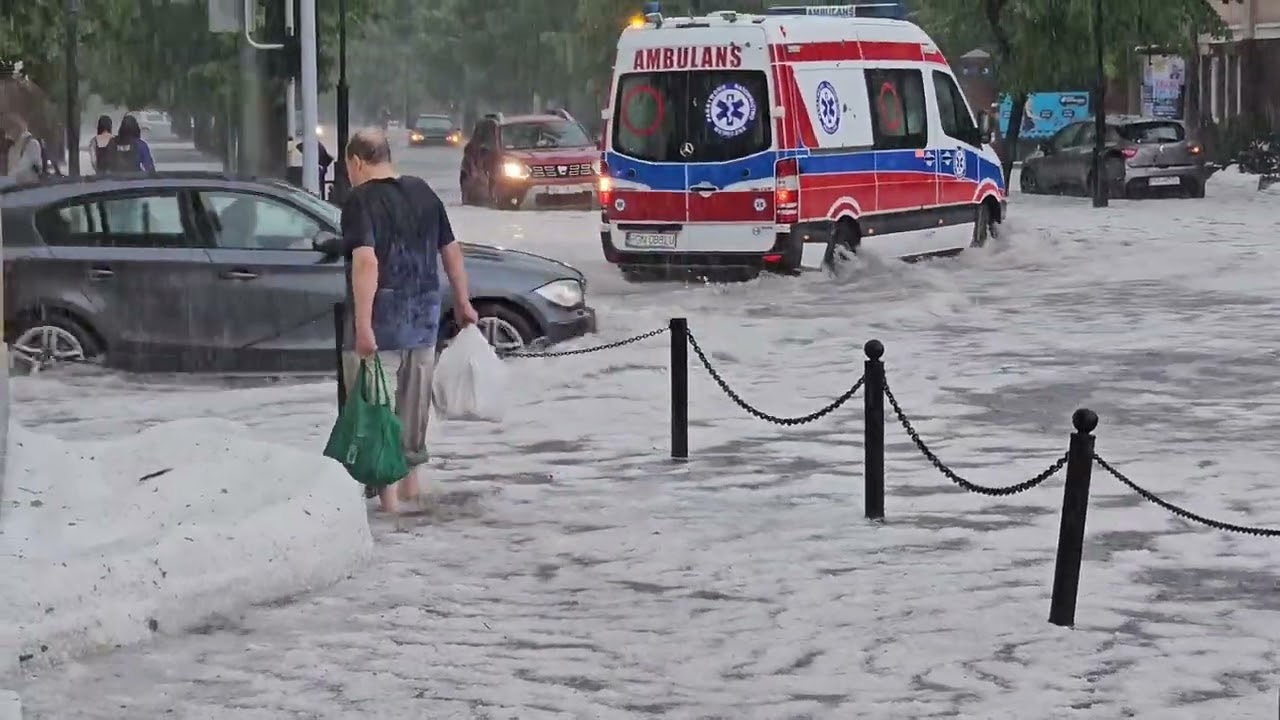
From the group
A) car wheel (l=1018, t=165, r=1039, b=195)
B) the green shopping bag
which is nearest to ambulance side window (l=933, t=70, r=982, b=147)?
the green shopping bag

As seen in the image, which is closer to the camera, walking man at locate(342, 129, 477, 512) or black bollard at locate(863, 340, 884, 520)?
black bollard at locate(863, 340, 884, 520)

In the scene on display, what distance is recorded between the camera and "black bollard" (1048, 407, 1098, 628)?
7.44 metres

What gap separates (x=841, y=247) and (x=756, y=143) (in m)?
1.48

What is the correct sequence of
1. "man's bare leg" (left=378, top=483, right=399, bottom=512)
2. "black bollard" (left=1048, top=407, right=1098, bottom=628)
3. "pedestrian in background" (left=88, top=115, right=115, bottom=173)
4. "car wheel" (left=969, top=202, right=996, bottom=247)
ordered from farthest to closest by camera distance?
"pedestrian in background" (left=88, top=115, right=115, bottom=173)
"car wheel" (left=969, top=202, right=996, bottom=247)
"man's bare leg" (left=378, top=483, right=399, bottom=512)
"black bollard" (left=1048, top=407, right=1098, bottom=628)

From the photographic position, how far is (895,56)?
22172 mm

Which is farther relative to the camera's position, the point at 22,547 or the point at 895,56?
the point at 895,56

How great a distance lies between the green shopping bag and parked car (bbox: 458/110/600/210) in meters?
26.2

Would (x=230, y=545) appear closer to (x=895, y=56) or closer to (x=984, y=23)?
A: (x=895, y=56)

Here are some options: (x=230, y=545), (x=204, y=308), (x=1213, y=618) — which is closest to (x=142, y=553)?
(x=230, y=545)

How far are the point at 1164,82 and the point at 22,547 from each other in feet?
150

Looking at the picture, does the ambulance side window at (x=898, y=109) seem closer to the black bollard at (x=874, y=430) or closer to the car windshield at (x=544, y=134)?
the black bollard at (x=874, y=430)

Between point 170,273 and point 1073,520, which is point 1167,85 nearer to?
point 170,273

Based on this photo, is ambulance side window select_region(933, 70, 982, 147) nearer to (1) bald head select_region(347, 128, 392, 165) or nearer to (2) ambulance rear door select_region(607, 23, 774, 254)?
(2) ambulance rear door select_region(607, 23, 774, 254)

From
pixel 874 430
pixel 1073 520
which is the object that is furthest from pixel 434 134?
pixel 1073 520
